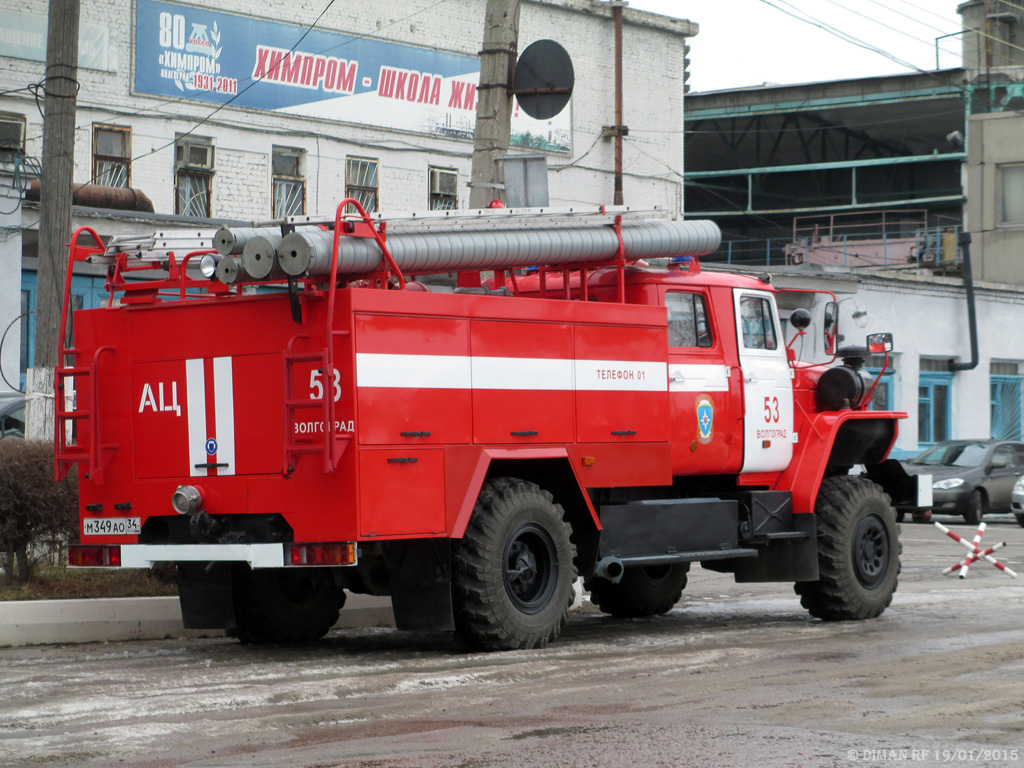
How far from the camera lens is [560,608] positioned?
33.6 feet

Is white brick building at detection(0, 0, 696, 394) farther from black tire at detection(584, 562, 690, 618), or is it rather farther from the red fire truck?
the red fire truck

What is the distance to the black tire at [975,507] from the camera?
2750 centimetres

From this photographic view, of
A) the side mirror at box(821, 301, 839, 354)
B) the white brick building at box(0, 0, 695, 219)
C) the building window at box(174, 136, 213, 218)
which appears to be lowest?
the side mirror at box(821, 301, 839, 354)

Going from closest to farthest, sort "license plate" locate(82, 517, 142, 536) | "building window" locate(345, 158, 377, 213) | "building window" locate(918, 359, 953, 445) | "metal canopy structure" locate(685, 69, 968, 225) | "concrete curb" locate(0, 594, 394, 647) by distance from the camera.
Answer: "license plate" locate(82, 517, 142, 536), "concrete curb" locate(0, 594, 394, 647), "building window" locate(345, 158, 377, 213), "building window" locate(918, 359, 953, 445), "metal canopy structure" locate(685, 69, 968, 225)

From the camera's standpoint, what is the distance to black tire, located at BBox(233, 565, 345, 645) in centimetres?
1062

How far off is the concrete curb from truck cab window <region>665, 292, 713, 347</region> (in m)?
4.39

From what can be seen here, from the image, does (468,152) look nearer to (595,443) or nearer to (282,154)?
(282,154)

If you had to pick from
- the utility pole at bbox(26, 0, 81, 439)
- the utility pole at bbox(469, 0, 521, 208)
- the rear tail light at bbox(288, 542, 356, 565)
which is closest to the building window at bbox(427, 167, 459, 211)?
the utility pole at bbox(26, 0, 81, 439)

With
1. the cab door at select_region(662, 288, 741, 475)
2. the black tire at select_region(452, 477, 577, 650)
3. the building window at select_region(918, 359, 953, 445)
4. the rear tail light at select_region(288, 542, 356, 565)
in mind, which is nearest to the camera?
the rear tail light at select_region(288, 542, 356, 565)

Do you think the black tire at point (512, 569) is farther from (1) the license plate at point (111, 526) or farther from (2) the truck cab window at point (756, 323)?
(2) the truck cab window at point (756, 323)

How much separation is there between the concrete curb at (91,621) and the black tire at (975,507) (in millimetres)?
19371

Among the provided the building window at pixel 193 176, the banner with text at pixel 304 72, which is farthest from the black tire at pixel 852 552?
the banner with text at pixel 304 72

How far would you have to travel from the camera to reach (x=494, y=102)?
1352 cm

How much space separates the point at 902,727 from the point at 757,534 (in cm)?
483
